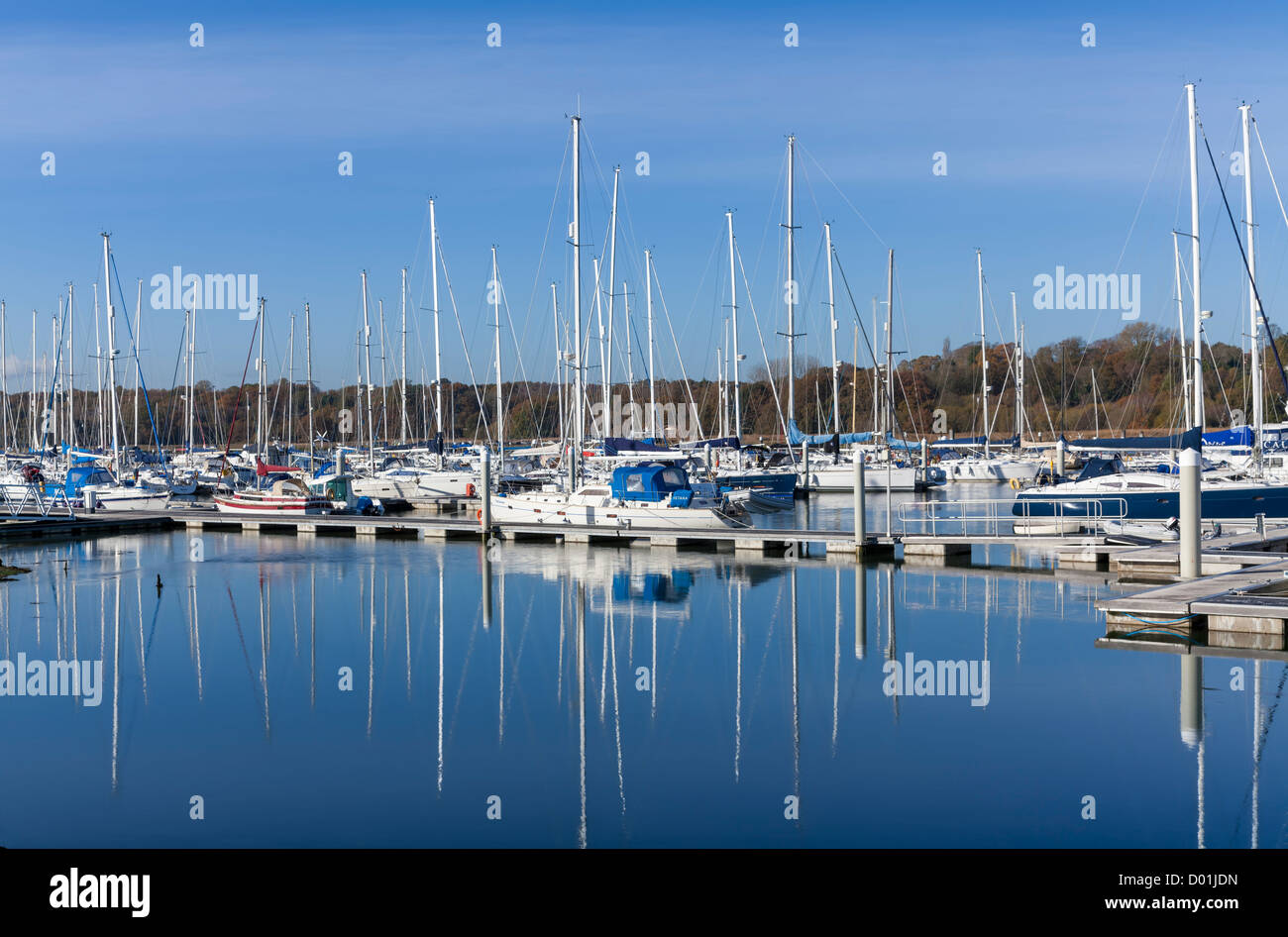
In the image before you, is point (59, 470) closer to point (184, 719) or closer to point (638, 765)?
point (184, 719)

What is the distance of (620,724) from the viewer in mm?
14766

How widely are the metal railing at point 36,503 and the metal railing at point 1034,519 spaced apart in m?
27.7

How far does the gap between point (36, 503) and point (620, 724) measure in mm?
38950

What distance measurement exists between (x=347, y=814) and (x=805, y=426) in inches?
3008

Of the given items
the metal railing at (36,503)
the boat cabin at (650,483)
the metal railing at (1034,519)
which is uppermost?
the boat cabin at (650,483)

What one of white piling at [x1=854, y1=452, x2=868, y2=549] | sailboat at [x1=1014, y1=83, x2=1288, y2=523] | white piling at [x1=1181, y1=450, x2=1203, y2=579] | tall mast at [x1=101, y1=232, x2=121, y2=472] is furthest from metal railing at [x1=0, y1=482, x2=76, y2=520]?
white piling at [x1=1181, y1=450, x2=1203, y2=579]

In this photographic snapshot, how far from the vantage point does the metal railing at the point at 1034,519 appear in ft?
99.5

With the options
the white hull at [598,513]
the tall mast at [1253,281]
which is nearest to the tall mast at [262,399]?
the white hull at [598,513]

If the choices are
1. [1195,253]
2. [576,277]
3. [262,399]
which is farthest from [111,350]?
[1195,253]

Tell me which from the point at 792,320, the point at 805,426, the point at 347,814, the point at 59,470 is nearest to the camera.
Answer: the point at 347,814

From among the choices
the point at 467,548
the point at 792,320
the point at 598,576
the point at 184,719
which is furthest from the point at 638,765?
the point at 792,320

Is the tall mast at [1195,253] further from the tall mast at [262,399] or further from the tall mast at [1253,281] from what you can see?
the tall mast at [262,399]

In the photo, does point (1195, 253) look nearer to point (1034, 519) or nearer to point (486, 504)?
point (1034, 519)

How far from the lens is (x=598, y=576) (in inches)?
1116
